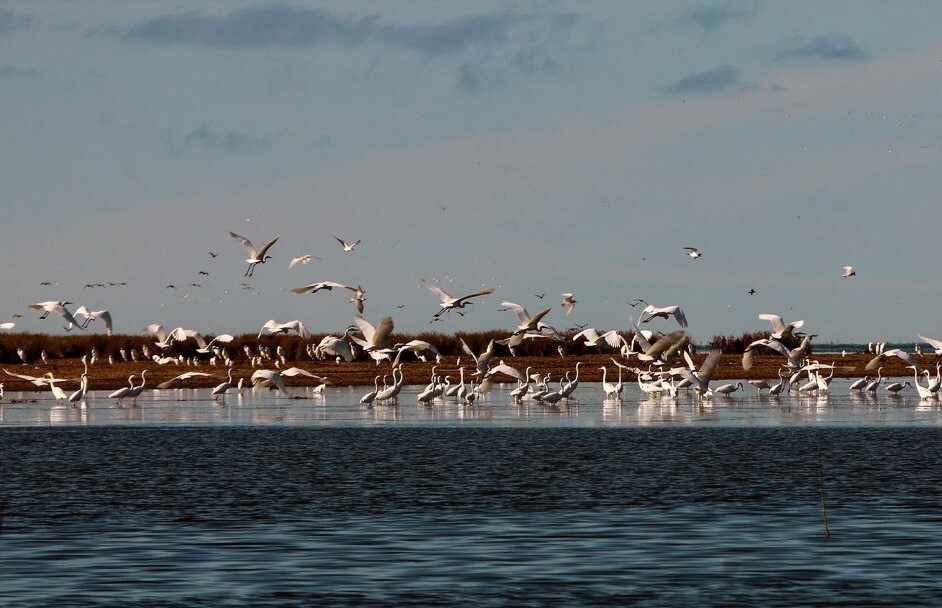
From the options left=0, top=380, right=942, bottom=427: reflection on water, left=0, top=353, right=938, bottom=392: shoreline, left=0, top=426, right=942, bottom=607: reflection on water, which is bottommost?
left=0, top=426, right=942, bottom=607: reflection on water

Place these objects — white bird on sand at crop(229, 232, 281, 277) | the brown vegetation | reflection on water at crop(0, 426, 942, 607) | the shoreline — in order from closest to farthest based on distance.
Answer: reflection on water at crop(0, 426, 942, 607) → white bird on sand at crop(229, 232, 281, 277) → the shoreline → the brown vegetation

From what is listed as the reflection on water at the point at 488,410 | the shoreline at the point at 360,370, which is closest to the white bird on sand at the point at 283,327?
the reflection on water at the point at 488,410

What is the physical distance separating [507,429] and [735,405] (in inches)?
450

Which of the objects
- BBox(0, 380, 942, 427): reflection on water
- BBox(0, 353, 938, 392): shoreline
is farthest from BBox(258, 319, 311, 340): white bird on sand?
BBox(0, 353, 938, 392): shoreline

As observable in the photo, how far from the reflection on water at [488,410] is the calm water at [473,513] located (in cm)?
83

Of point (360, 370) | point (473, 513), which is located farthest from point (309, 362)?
point (473, 513)

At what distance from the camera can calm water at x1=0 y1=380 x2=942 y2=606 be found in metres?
14.5

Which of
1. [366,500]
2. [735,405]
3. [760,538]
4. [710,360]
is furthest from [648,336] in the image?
[760,538]

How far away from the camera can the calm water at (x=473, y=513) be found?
14547 mm

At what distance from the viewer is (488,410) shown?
44.3 m

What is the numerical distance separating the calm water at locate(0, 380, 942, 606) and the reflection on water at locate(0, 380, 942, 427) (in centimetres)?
83

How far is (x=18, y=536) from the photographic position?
1805 centimetres

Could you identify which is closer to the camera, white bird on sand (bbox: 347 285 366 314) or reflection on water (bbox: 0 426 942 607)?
reflection on water (bbox: 0 426 942 607)

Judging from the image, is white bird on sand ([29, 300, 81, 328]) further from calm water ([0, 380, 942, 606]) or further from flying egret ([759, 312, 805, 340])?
flying egret ([759, 312, 805, 340])
